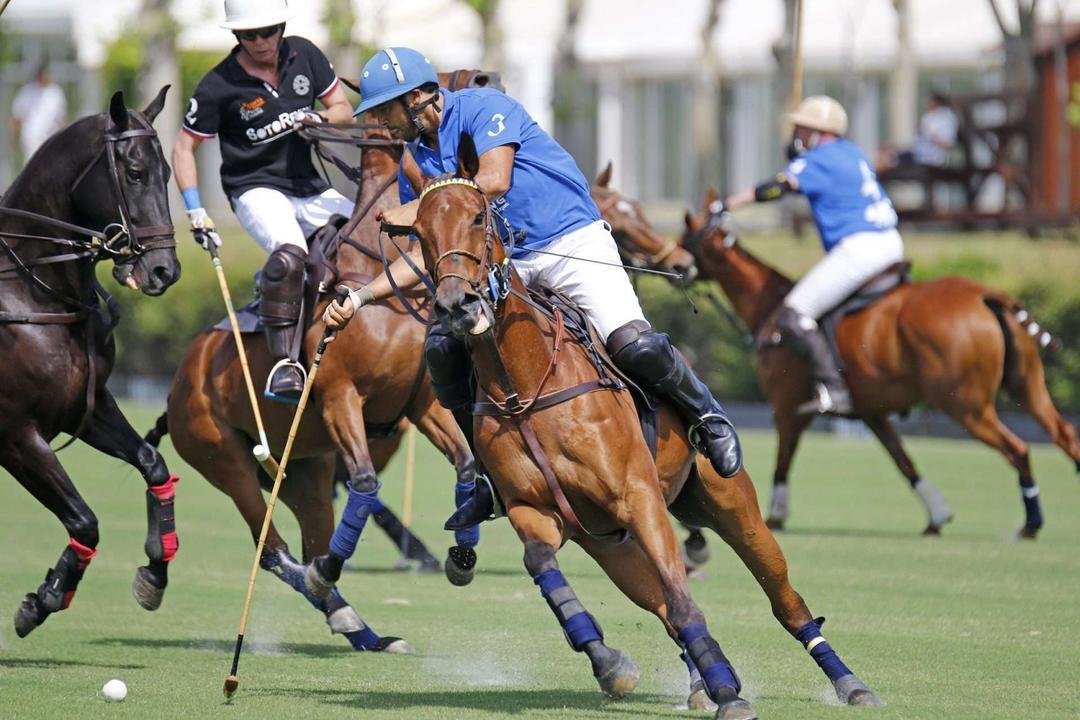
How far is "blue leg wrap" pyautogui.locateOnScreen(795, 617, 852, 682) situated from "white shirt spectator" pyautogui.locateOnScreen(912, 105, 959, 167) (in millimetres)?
18855

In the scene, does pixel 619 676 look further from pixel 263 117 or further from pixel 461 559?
pixel 263 117

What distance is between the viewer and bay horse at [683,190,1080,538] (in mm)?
13461

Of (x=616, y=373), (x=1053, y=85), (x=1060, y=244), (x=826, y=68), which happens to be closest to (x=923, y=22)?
(x=826, y=68)

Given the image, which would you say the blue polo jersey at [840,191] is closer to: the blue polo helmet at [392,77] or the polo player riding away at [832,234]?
the polo player riding away at [832,234]

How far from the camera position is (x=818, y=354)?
45.2 feet

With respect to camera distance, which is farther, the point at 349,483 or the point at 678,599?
the point at 349,483

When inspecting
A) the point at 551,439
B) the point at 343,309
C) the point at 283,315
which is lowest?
the point at 283,315

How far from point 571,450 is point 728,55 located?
2887 centimetres

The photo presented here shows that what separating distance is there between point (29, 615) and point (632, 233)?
18.6 feet

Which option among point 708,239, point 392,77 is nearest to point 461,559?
point 392,77

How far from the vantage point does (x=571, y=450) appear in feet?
21.9

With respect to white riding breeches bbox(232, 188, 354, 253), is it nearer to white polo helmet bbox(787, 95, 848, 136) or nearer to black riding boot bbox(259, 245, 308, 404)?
black riding boot bbox(259, 245, 308, 404)

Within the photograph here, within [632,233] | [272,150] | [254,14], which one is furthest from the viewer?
[632,233]

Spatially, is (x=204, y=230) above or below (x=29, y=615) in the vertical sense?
above
